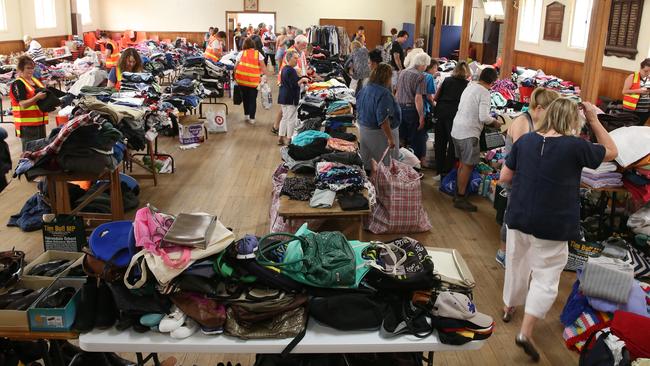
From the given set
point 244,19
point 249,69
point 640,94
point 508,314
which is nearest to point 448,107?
point 508,314

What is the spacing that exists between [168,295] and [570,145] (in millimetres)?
2211

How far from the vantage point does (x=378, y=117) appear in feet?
16.9

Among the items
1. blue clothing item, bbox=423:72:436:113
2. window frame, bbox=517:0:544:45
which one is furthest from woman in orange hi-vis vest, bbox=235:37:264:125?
window frame, bbox=517:0:544:45

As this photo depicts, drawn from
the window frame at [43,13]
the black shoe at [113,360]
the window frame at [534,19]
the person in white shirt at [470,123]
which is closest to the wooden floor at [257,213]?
the person in white shirt at [470,123]

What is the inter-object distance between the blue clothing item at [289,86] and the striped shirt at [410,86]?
1792 mm

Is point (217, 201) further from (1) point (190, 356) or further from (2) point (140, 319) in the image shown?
(2) point (140, 319)

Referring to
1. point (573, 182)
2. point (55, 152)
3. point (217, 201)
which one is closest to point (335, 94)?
point (217, 201)

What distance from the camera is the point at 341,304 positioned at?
2.31 metres

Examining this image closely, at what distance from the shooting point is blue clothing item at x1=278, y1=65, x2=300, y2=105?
7.92 metres

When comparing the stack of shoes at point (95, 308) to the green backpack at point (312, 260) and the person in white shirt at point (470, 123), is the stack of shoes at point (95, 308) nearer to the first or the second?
the green backpack at point (312, 260)

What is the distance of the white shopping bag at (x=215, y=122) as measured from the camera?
369 inches

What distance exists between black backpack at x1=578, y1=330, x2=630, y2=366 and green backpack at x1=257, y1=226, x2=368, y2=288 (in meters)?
1.31

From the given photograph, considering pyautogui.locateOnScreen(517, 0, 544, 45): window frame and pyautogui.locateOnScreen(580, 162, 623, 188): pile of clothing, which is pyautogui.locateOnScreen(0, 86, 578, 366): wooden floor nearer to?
pyautogui.locateOnScreen(580, 162, 623, 188): pile of clothing

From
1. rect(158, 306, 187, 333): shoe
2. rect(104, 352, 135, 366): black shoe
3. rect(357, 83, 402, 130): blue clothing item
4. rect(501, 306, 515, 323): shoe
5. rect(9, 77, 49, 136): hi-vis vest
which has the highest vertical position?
rect(357, 83, 402, 130): blue clothing item
